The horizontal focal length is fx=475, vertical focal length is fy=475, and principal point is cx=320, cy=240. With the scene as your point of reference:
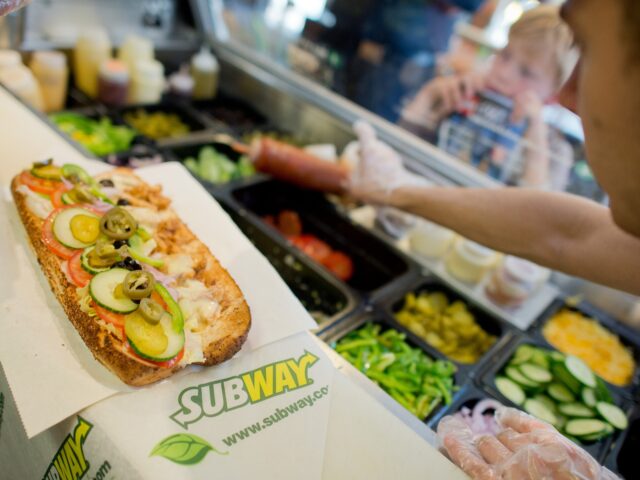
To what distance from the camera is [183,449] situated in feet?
4.17

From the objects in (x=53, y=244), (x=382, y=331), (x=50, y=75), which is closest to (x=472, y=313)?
(x=382, y=331)

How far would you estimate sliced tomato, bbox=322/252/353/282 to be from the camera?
2.86m

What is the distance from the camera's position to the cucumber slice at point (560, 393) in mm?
2166

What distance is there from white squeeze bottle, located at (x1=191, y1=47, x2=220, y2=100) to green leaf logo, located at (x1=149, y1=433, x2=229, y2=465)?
3.30m

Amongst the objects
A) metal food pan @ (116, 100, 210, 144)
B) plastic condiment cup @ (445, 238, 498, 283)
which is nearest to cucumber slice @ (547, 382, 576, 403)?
plastic condiment cup @ (445, 238, 498, 283)

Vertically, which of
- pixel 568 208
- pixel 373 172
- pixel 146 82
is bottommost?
pixel 146 82

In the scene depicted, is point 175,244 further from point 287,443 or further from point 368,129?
point 368,129

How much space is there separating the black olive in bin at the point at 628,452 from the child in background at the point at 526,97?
1324mm

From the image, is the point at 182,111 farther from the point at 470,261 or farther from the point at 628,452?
the point at 628,452

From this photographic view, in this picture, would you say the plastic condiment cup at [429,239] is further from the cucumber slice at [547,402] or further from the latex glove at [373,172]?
the cucumber slice at [547,402]

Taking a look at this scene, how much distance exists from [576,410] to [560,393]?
0.10m

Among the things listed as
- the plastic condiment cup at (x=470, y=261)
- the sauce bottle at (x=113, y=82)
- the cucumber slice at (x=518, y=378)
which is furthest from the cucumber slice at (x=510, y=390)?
the sauce bottle at (x=113, y=82)

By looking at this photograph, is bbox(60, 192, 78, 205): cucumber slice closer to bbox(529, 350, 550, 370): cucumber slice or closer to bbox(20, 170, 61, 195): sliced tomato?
bbox(20, 170, 61, 195): sliced tomato

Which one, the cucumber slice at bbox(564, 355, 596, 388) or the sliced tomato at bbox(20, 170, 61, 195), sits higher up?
the sliced tomato at bbox(20, 170, 61, 195)
